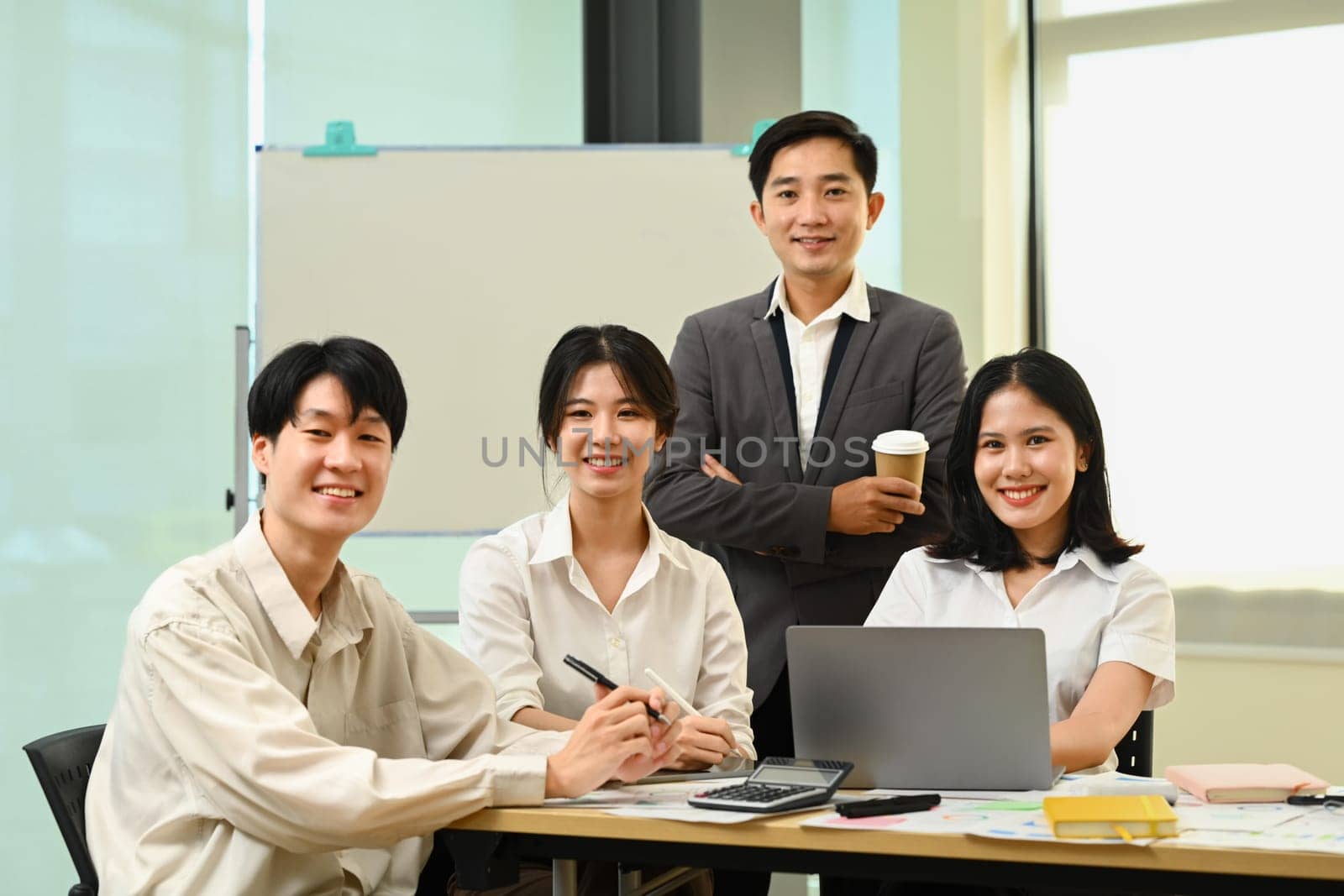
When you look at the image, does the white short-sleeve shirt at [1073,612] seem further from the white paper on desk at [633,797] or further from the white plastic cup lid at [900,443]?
the white paper on desk at [633,797]

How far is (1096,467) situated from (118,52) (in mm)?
2808

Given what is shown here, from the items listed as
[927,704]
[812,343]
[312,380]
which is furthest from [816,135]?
[927,704]

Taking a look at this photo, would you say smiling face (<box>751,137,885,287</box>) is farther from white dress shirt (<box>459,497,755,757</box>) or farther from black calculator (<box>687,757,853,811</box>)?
black calculator (<box>687,757,853,811</box>)

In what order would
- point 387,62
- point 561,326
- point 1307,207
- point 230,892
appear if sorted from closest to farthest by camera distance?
point 230,892
point 561,326
point 1307,207
point 387,62

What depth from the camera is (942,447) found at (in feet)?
8.91

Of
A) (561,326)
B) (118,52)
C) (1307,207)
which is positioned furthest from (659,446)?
(1307,207)

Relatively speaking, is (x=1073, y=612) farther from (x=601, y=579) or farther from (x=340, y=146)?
(x=340, y=146)

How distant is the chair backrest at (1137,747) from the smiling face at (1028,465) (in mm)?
324

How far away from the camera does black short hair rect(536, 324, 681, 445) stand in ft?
7.41

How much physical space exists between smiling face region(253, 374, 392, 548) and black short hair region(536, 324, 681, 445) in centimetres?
41

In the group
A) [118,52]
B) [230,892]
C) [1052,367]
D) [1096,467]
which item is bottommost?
[230,892]

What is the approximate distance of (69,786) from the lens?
5.96ft

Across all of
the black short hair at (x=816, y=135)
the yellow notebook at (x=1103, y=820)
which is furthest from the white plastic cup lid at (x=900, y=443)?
the yellow notebook at (x=1103, y=820)

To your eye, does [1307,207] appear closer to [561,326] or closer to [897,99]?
[897,99]
